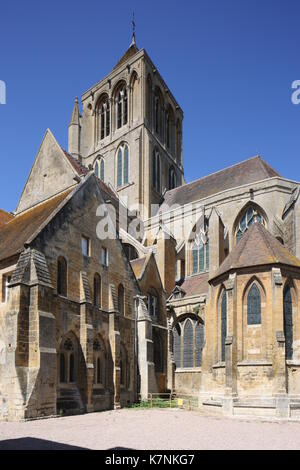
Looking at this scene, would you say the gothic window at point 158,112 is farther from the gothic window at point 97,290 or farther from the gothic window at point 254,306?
the gothic window at point 254,306

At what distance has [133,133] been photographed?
156ft

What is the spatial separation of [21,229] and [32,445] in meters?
13.2

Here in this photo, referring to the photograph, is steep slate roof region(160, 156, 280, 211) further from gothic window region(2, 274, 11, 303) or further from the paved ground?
the paved ground

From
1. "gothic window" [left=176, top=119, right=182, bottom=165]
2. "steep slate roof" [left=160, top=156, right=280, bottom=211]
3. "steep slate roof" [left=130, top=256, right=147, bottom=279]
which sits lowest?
"steep slate roof" [left=130, top=256, right=147, bottom=279]

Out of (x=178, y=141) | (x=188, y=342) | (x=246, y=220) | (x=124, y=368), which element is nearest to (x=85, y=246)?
(x=124, y=368)

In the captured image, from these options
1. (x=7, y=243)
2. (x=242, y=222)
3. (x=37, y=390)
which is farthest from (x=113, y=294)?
(x=242, y=222)

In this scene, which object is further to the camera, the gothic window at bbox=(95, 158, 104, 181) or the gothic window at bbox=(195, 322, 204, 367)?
the gothic window at bbox=(95, 158, 104, 181)

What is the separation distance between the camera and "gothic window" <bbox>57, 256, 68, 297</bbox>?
20.7m

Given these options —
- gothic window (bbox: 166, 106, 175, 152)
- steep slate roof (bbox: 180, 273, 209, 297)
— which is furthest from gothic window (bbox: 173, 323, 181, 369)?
gothic window (bbox: 166, 106, 175, 152)

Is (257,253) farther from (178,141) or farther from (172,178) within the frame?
(178,141)

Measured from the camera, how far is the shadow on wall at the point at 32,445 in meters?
10.8

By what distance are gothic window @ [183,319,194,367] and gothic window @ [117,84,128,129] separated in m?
26.0

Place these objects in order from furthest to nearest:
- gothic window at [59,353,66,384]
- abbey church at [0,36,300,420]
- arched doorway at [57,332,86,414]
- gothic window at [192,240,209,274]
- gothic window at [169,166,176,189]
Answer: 1. gothic window at [169,166,176,189]
2. gothic window at [192,240,209,274]
3. gothic window at [59,353,66,384]
4. arched doorway at [57,332,86,414]
5. abbey church at [0,36,300,420]
